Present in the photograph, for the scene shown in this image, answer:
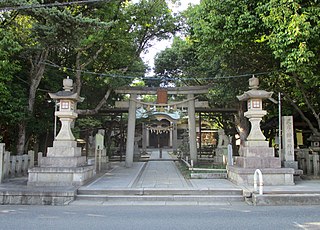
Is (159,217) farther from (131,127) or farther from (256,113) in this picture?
(131,127)

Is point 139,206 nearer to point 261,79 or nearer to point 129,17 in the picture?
point 261,79

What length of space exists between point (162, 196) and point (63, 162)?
4425mm

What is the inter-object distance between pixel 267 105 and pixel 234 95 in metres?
2.67

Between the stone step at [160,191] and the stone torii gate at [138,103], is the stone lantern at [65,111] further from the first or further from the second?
the stone torii gate at [138,103]

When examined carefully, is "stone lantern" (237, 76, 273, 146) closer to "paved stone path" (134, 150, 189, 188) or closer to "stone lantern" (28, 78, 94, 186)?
"paved stone path" (134, 150, 189, 188)

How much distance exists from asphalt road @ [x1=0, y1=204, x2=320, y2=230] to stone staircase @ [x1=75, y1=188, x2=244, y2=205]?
0.72m

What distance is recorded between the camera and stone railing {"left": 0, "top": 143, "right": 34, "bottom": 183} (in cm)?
1231

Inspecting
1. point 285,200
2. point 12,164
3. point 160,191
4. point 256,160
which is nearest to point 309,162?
point 256,160

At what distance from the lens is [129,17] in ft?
58.3

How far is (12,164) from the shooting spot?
13.6m

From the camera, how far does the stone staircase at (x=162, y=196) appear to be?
9750 millimetres

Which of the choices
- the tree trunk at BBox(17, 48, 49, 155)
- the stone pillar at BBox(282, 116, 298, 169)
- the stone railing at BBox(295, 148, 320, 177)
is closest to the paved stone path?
the stone pillar at BBox(282, 116, 298, 169)

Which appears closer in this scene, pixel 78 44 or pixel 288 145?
pixel 288 145

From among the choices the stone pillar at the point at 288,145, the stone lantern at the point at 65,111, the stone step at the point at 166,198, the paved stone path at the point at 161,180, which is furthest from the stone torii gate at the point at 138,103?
the stone step at the point at 166,198
